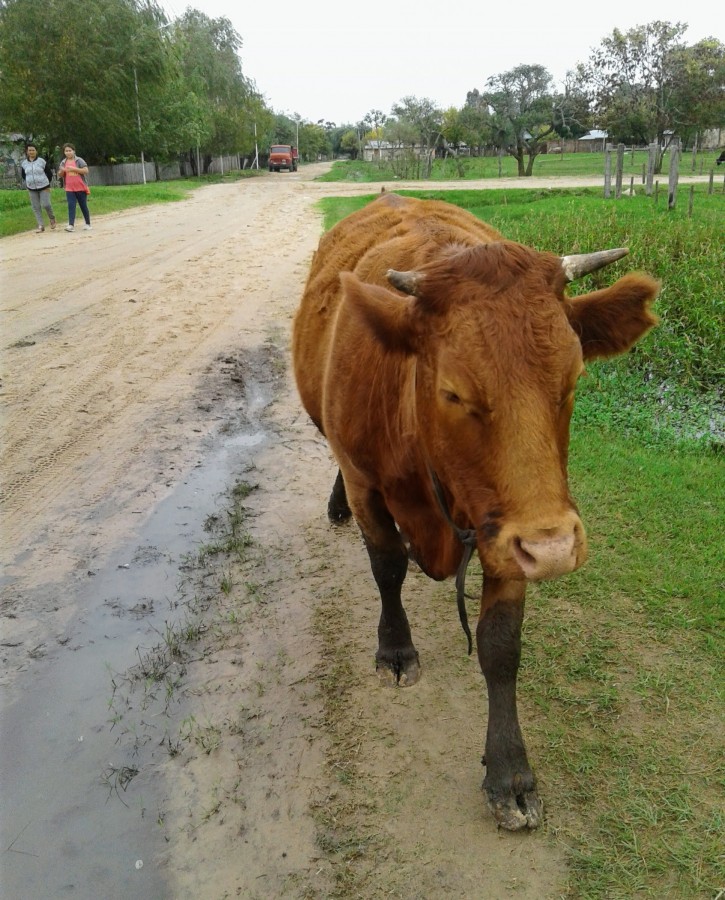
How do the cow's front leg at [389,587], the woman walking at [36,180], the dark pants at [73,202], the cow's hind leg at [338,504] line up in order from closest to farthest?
the cow's front leg at [389,587]
the cow's hind leg at [338,504]
the woman walking at [36,180]
the dark pants at [73,202]

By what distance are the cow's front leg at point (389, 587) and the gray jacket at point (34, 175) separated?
1564 centimetres

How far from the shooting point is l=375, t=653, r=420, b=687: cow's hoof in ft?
10.8

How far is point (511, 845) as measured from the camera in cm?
250

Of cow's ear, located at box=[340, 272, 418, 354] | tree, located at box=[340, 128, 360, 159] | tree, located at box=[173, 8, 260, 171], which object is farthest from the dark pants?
tree, located at box=[340, 128, 360, 159]

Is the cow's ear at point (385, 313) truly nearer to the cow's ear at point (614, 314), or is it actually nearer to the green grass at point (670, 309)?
the cow's ear at point (614, 314)

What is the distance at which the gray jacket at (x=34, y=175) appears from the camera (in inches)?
617

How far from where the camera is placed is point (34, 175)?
15.7 metres

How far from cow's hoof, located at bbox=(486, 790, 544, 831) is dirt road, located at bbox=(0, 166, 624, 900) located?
2.1 inches

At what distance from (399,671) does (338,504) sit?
1.57m

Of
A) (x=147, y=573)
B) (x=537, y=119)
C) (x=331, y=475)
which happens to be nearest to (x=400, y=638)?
(x=147, y=573)

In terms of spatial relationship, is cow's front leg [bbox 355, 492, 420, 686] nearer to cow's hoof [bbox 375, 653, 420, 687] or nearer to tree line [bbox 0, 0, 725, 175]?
cow's hoof [bbox 375, 653, 420, 687]

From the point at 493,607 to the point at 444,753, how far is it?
2.24 ft

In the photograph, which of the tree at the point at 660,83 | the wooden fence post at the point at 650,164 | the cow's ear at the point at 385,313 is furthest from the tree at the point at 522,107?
the cow's ear at the point at 385,313

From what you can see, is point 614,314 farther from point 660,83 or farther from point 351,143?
point 351,143
